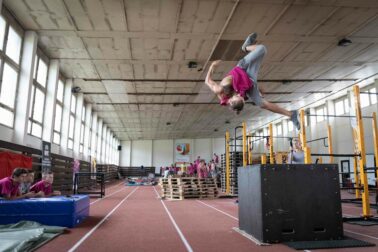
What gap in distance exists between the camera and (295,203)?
16.1 feet

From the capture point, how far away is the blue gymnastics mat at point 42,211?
602 cm

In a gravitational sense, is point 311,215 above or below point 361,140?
below

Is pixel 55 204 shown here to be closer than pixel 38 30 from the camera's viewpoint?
Yes

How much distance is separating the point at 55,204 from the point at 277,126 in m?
25.3

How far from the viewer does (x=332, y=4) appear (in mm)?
8891

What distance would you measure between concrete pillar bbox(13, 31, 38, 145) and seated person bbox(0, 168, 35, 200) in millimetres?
3713

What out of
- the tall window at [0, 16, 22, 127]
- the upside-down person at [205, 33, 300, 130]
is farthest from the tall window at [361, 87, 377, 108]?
the tall window at [0, 16, 22, 127]

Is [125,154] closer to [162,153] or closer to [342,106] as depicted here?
[162,153]

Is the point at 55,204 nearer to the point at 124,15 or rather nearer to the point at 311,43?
the point at 124,15

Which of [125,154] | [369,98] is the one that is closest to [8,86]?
[369,98]

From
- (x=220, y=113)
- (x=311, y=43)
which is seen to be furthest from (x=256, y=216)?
(x=220, y=113)

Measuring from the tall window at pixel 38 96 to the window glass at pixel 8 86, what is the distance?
1.54m

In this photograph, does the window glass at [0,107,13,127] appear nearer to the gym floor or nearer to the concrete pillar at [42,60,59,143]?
the concrete pillar at [42,60,59,143]

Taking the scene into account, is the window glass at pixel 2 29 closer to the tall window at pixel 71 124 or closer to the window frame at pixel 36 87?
the window frame at pixel 36 87
